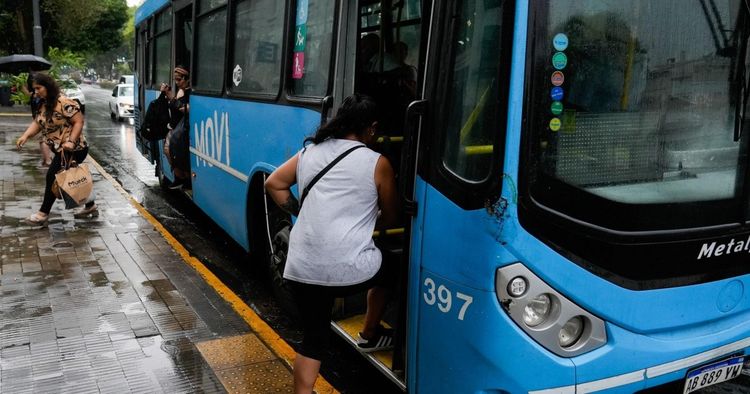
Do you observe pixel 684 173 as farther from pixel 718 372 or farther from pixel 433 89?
pixel 433 89

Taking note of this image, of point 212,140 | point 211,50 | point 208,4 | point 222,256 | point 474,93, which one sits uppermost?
point 208,4

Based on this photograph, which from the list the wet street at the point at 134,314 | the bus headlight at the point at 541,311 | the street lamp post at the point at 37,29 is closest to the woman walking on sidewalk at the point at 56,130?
the wet street at the point at 134,314

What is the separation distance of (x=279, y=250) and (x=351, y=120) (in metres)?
1.94

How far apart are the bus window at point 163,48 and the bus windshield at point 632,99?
7407 mm

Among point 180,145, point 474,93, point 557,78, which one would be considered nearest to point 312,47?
point 474,93

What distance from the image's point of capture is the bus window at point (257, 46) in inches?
189

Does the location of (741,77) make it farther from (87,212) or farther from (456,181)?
(87,212)

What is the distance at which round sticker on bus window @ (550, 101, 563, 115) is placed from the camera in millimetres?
2527

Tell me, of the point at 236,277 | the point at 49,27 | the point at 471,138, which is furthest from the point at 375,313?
the point at 49,27

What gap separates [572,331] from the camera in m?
2.60

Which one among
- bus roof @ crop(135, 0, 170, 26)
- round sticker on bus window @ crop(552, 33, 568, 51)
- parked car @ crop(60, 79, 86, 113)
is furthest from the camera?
parked car @ crop(60, 79, 86, 113)

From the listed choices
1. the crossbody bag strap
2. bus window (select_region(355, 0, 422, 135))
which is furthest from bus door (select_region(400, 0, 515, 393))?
bus window (select_region(355, 0, 422, 135))

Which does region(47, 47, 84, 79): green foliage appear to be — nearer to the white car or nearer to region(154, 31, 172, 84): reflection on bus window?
the white car

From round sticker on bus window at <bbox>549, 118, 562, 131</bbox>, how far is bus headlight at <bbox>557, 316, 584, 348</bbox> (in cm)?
76
